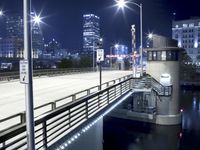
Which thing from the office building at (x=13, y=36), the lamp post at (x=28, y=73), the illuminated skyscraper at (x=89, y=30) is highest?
the illuminated skyscraper at (x=89, y=30)

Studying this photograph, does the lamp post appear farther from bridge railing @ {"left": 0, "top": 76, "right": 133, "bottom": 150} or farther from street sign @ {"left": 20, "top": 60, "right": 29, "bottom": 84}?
bridge railing @ {"left": 0, "top": 76, "right": 133, "bottom": 150}

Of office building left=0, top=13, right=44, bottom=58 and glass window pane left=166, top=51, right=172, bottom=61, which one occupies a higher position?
office building left=0, top=13, right=44, bottom=58

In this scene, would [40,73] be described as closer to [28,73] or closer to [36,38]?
[28,73]

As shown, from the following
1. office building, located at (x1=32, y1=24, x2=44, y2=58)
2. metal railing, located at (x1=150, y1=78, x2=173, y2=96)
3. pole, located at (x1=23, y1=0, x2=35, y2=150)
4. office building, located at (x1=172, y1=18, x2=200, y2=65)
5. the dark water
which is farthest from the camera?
office building, located at (x1=172, y1=18, x2=200, y2=65)

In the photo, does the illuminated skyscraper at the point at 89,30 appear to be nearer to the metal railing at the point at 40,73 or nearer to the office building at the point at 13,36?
the office building at the point at 13,36

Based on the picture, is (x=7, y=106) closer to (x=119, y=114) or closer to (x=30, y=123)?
(x=30, y=123)

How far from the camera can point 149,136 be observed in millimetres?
26766

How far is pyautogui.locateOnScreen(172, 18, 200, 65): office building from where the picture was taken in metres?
121

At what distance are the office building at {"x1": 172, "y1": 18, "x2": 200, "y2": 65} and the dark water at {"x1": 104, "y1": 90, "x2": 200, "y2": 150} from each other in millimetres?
95489

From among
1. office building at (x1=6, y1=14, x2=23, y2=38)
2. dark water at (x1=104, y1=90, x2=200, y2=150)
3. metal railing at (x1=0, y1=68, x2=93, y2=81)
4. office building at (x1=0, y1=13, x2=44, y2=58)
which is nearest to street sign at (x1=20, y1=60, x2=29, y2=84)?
dark water at (x1=104, y1=90, x2=200, y2=150)

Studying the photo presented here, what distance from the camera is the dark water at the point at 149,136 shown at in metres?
24.3

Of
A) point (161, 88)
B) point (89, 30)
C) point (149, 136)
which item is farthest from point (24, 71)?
point (89, 30)

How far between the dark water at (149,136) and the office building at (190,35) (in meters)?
95.5

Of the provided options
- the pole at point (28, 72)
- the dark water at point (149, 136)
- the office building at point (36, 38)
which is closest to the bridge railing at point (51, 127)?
the pole at point (28, 72)
